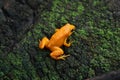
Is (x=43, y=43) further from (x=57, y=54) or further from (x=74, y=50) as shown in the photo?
(x=74, y=50)

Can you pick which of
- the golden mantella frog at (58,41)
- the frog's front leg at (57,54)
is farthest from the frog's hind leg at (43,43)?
the frog's front leg at (57,54)

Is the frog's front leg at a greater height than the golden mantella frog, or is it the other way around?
the golden mantella frog

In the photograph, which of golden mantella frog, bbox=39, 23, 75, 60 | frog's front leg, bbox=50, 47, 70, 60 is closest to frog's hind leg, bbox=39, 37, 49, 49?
golden mantella frog, bbox=39, 23, 75, 60

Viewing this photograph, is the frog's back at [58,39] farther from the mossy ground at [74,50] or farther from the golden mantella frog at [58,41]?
the mossy ground at [74,50]

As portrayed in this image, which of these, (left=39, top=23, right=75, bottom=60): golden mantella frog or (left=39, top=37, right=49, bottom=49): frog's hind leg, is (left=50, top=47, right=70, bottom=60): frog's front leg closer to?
(left=39, top=23, right=75, bottom=60): golden mantella frog

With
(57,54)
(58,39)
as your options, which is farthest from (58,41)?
(57,54)
